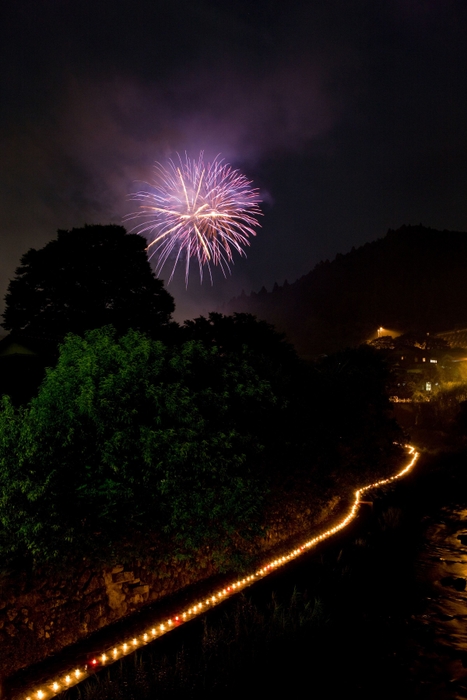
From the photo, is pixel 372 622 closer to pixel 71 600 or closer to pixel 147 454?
pixel 147 454

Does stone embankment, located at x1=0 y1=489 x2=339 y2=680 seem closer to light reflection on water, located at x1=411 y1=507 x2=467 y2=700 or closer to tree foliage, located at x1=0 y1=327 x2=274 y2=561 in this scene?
tree foliage, located at x1=0 y1=327 x2=274 y2=561

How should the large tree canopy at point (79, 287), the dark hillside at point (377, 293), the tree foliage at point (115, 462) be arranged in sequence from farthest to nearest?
the dark hillside at point (377, 293) < the large tree canopy at point (79, 287) < the tree foliage at point (115, 462)

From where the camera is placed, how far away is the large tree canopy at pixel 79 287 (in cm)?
2466

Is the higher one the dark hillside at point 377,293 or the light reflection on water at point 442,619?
the dark hillside at point 377,293

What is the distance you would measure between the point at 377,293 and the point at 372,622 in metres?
85.3

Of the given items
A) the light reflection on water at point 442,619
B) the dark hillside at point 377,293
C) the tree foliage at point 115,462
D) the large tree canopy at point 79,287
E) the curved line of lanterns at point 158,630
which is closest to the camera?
the curved line of lanterns at point 158,630

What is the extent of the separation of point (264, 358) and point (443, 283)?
83.7 metres

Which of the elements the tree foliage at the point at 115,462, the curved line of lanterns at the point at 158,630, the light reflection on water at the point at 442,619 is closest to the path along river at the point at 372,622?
the light reflection on water at the point at 442,619

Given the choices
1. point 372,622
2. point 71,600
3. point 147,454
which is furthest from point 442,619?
point 71,600

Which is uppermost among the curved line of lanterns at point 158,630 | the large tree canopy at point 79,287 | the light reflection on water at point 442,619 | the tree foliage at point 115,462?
the large tree canopy at point 79,287

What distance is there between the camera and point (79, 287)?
2508 cm

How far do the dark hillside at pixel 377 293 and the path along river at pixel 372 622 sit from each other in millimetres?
59794

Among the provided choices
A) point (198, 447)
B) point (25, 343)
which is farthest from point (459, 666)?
point (25, 343)

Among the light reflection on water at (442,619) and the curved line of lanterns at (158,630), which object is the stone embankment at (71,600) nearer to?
the curved line of lanterns at (158,630)
